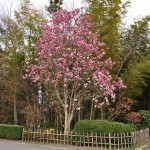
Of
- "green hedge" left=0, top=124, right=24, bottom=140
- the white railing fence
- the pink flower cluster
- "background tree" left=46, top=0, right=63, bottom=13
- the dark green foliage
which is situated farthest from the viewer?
"background tree" left=46, top=0, right=63, bottom=13

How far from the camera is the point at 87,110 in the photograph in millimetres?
20688

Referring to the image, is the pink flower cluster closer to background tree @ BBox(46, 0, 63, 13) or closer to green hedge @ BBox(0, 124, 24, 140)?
green hedge @ BBox(0, 124, 24, 140)

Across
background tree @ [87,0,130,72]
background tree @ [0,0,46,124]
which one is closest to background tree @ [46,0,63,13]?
background tree @ [0,0,46,124]

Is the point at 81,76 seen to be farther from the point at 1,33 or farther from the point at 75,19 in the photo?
the point at 1,33

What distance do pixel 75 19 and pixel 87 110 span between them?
20.0 ft

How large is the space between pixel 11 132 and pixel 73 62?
16.2 ft

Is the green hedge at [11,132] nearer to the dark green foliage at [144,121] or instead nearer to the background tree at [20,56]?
the background tree at [20,56]

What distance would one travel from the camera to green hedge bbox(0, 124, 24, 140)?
57.0 ft

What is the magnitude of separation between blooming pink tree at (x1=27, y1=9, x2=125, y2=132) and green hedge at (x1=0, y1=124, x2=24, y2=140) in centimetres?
248

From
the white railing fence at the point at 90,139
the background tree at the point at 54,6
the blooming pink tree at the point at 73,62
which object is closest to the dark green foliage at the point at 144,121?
the white railing fence at the point at 90,139

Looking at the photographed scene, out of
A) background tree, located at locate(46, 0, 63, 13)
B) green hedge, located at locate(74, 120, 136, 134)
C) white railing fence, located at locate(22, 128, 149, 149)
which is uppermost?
background tree, located at locate(46, 0, 63, 13)

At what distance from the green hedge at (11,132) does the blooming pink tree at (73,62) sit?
2483mm

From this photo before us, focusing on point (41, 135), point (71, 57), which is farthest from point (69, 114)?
point (71, 57)

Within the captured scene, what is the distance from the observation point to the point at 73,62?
16781 mm
